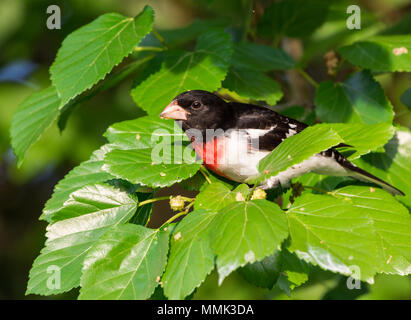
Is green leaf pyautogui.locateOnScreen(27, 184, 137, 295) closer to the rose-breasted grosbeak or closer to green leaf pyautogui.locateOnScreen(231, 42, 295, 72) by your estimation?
the rose-breasted grosbeak

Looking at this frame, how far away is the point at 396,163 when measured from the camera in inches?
107

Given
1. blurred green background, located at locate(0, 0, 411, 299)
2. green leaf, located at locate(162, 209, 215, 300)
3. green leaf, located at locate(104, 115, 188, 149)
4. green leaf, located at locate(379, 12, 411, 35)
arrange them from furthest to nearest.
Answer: blurred green background, located at locate(0, 0, 411, 299)
green leaf, located at locate(379, 12, 411, 35)
green leaf, located at locate(104, 115, 188, 149)
green leaf, located at locate(162, 209, 215, 300)

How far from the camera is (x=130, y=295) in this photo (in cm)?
181

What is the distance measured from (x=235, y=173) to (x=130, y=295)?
2.59ft

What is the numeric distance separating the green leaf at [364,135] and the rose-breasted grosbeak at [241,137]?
0.16 m

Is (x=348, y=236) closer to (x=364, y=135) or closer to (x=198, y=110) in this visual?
(x=364, y=135)

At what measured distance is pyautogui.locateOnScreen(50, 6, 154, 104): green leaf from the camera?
2.40 m

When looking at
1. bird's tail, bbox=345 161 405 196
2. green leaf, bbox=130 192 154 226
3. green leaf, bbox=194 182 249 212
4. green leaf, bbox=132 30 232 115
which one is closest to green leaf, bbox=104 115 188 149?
green leaf, bbox=132 30 232 115

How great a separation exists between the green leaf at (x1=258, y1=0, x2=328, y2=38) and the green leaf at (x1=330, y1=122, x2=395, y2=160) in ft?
4.82

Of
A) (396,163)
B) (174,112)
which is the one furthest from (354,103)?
(174,112)

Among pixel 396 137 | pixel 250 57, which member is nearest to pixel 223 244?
pixel 396 137

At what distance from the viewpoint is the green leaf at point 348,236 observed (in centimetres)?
167

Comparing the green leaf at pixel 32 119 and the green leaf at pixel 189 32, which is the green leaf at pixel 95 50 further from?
the green leaf at pixel 189 32

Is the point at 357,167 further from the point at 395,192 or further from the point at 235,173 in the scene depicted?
the point at 235,173
